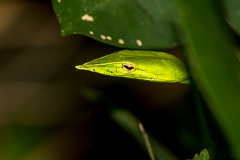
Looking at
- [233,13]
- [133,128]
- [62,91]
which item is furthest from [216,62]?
[62,91]

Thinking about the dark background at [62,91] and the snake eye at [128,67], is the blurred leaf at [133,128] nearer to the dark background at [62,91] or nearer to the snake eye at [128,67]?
the snake eye at [128,67]

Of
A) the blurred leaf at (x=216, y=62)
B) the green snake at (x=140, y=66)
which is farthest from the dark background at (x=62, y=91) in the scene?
the blurred leaf at (x=216, y=62)

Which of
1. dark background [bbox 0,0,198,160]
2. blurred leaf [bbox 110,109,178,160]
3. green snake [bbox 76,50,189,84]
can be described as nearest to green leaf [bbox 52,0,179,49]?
green snake [bbox 76,50,189,84]

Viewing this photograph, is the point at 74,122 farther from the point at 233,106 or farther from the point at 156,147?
the point at 233,106

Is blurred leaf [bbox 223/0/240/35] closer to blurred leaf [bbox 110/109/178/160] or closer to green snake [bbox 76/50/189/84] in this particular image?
green snake [bbox 76/50/189/84]

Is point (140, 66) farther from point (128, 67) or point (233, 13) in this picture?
point (233, 13)

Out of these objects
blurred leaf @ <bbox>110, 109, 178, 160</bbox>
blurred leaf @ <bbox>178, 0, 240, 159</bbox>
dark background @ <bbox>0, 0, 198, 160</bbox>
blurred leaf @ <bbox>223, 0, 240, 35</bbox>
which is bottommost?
dark background @ <bbox>0, 0, 198, 160</bbox>
